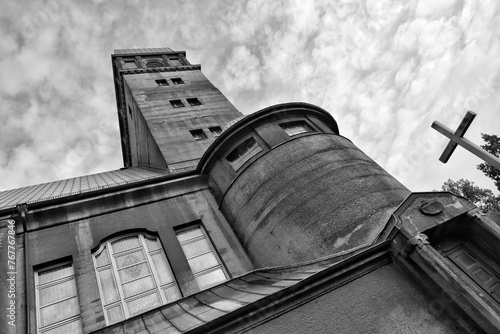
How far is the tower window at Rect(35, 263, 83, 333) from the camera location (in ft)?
27.2

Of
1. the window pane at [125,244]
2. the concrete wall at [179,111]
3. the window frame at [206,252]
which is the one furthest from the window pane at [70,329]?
the concrete wall at [179,111]

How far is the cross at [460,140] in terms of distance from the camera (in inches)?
323

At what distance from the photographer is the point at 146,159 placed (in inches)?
931

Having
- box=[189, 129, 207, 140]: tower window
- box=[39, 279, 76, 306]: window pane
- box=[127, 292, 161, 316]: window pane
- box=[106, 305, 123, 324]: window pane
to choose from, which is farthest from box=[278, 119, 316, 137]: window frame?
box=[189, 129, 207, 140]: tower window

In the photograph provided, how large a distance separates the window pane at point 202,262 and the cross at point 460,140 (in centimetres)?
725

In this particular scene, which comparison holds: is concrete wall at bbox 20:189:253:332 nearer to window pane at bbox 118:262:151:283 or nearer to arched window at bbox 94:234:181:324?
arched window at bbox 94:234:181:324

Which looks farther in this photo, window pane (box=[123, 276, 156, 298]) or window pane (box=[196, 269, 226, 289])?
window pane (box=[196, 269, 226, 289])

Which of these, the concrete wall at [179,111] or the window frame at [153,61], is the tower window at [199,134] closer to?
the concrete wall at [179,111]

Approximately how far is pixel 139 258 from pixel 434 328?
7.67 metres

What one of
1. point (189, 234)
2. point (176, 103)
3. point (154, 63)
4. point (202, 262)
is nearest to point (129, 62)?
point (154, 63)

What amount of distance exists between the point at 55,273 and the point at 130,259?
197cm

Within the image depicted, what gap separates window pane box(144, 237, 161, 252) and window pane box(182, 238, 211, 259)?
79 cm

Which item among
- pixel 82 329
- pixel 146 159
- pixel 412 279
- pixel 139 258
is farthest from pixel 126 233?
pixel 146 159

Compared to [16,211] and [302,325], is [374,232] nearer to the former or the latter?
[302,325]
